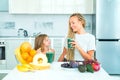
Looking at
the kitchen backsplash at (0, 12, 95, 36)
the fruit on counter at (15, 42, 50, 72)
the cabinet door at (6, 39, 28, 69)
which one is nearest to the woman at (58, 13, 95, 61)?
the fruit on counter at (15, 42, 50, 72)

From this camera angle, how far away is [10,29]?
513 centimetres

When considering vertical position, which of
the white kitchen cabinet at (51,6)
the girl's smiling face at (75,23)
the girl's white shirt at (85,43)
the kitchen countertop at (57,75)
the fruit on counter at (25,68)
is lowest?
the kitchen countertop at (57,75)

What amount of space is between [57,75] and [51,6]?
9.43 feet

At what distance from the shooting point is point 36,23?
5125mm

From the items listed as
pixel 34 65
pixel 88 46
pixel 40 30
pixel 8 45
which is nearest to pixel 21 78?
pixel 34 65

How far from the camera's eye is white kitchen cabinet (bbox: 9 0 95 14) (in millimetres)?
4723

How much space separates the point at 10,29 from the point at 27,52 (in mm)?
2937

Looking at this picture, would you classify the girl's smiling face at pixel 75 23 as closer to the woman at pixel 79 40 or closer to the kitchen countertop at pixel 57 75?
the woman at pixel 79 40

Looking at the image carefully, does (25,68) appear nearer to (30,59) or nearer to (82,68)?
(30,59)

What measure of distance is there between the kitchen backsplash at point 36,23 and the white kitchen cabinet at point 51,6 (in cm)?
36

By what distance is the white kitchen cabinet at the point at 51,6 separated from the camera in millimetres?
4723

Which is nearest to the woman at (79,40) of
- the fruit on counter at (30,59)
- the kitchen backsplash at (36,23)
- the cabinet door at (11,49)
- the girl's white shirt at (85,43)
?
the girl's white shirt at (85,43)

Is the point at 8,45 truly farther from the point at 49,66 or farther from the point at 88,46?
the point at 49,66

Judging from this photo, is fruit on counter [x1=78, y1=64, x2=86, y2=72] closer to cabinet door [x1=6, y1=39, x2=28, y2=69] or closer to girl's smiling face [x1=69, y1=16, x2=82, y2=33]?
girl's smiling face [x1=69, y1=16, x2=82, y2=33]
